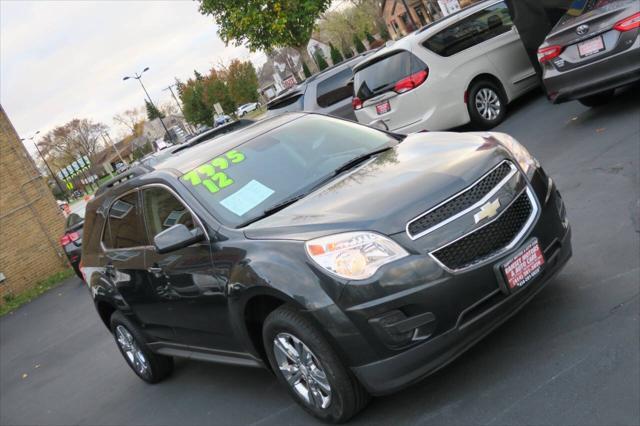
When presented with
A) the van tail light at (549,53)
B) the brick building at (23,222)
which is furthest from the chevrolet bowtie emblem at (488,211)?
the brick building at (23,222)

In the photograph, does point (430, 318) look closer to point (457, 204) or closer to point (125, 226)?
point (457, 204)

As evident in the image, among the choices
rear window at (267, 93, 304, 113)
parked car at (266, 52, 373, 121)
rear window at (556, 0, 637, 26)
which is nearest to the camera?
rear window at (556, 0, 637, 26)

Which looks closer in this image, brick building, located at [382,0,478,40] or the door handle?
the door handle

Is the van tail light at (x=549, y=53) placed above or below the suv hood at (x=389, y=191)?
below

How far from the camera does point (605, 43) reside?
26.3ft

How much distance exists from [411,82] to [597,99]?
9.12 ft

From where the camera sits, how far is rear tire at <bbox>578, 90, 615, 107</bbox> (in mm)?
9477

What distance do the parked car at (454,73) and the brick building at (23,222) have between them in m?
11.8

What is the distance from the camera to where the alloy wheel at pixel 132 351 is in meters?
6.45

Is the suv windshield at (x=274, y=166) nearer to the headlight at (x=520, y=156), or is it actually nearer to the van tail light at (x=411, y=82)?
the headlight at (x=520, y=156)

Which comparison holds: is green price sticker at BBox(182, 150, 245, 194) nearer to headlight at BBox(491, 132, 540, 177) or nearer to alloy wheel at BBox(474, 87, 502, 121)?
headlight at BBox(491, 132, 540, 177)

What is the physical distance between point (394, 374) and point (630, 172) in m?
3.98

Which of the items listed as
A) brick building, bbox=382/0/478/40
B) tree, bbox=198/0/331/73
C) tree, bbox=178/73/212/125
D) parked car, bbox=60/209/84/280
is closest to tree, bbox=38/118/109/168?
tree, bbox=178/73/212/125

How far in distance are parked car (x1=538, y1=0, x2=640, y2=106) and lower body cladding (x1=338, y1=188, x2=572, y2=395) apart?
481cm
